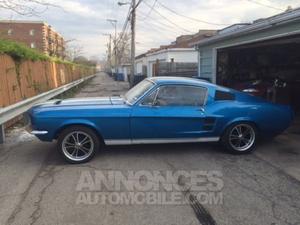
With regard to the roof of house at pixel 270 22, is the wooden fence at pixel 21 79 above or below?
below

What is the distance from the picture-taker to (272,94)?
11.3m

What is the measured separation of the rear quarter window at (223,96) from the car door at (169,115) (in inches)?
10.8

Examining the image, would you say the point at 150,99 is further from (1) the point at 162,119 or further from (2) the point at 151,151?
(2) the point at 151,151

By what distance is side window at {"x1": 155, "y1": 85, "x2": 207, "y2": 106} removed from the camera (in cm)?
599

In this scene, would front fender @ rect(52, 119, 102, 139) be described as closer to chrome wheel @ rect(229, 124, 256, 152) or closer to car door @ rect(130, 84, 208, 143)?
car door @ rect(130, 84, 208, 143)

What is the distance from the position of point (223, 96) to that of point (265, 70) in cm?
927

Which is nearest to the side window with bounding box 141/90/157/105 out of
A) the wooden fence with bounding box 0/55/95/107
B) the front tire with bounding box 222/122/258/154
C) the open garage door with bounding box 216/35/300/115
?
the front tire with bounding box 222/122/258/154

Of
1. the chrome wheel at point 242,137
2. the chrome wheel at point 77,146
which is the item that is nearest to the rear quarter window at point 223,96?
the chrome wheel at point 242,137

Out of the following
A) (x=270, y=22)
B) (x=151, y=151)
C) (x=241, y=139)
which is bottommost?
(x=151, y=151)

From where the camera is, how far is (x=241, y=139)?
20.4 feet

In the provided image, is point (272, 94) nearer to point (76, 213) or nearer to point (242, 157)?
point (242, 157)

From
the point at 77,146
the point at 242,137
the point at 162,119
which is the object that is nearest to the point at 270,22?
the point at 242,137

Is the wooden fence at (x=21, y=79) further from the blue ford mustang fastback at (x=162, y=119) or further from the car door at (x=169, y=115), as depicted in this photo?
the car door at (x=169, y=115)

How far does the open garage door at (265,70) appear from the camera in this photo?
11719 millimetres
